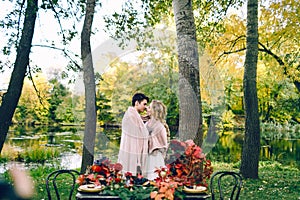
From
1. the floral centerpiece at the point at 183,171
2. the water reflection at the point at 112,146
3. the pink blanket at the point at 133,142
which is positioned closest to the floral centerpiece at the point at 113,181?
the floral centerpiece at the point at 183,171

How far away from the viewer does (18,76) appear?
22.6 ft

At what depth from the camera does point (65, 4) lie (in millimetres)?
8125

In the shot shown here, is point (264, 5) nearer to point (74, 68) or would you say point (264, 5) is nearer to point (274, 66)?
point (274, 66)

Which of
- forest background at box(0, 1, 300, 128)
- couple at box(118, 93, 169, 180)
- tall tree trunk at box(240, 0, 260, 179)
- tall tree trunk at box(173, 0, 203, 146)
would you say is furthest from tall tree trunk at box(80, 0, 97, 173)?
tall tree trunk at box(240, 0, 260, 179)

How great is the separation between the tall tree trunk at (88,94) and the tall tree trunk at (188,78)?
238cm

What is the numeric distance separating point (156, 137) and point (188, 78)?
1.24 metres

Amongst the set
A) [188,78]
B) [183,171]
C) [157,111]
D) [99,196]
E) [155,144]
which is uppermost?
[188,78]

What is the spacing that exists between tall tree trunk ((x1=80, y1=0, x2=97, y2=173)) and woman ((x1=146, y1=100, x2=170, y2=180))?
287cm

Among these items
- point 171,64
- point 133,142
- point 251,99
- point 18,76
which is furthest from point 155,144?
point 251,99

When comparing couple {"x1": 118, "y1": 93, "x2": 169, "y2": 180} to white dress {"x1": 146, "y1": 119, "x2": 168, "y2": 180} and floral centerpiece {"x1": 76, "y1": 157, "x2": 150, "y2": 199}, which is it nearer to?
white dress {"x1": 146, "y1": 119, "x2": 168, "y2": 180}

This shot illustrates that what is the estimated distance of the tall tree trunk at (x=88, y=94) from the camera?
7340 mm

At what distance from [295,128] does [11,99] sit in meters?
23.2

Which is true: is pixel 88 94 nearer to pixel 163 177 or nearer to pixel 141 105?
pixel 141 105

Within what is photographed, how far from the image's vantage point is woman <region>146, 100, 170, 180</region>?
181 inches
